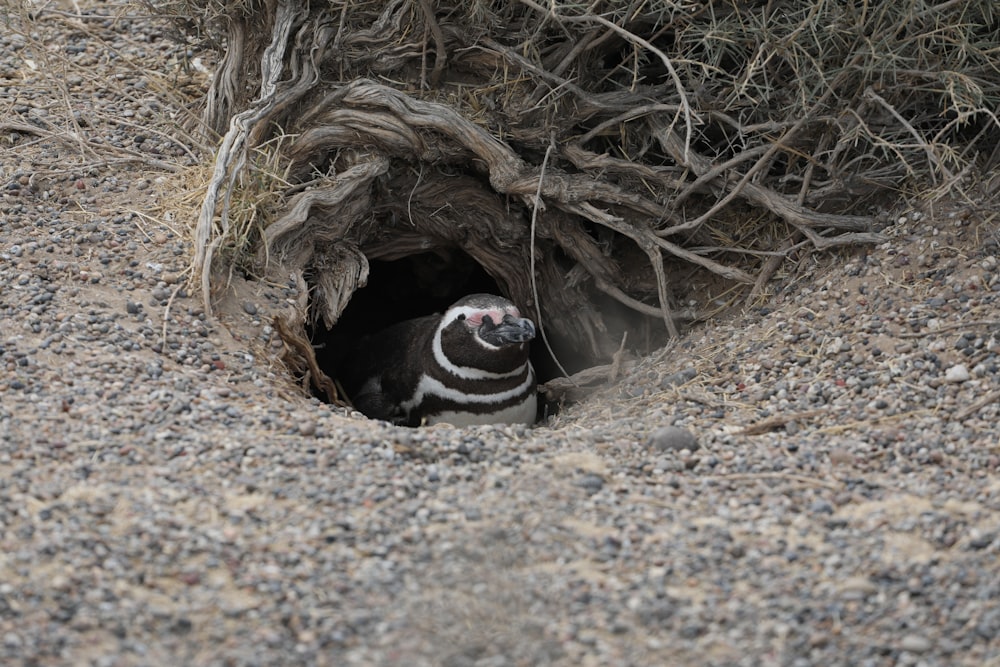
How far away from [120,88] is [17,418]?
8.77ft

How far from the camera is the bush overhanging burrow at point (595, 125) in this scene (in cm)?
480

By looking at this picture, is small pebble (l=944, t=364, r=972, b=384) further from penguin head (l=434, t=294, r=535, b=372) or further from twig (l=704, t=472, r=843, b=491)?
penguin head (l=434, t=294, r=535, b=372)

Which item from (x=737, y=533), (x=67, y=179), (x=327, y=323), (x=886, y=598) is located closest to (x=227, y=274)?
(x=327, y=323)

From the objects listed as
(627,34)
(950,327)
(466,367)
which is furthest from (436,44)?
(950,327)

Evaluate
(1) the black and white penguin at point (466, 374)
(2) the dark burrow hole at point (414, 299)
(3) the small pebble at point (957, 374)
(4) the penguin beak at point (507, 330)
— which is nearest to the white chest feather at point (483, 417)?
(1) the black and white penguin at point (466, 374)

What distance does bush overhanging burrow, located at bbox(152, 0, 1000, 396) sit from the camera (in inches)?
189

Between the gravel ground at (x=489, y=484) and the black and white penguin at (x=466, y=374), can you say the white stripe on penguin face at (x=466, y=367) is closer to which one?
the black and white penguin at (x=466, y=374)

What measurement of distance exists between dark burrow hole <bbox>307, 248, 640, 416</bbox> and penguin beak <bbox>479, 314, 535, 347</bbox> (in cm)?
102

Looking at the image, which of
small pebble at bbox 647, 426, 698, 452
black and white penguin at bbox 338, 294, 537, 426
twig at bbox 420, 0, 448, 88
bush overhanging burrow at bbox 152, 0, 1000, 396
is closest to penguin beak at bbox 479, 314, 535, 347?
black and white penguin at bbox 338, 294, 537, 426

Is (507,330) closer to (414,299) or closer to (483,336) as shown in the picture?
(483,336)

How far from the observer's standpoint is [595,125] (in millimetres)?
5480

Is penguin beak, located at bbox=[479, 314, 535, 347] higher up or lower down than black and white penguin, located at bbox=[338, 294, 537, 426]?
higher up

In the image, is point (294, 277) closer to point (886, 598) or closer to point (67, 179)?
point (67, 179)

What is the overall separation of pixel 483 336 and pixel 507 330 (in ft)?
0.65
